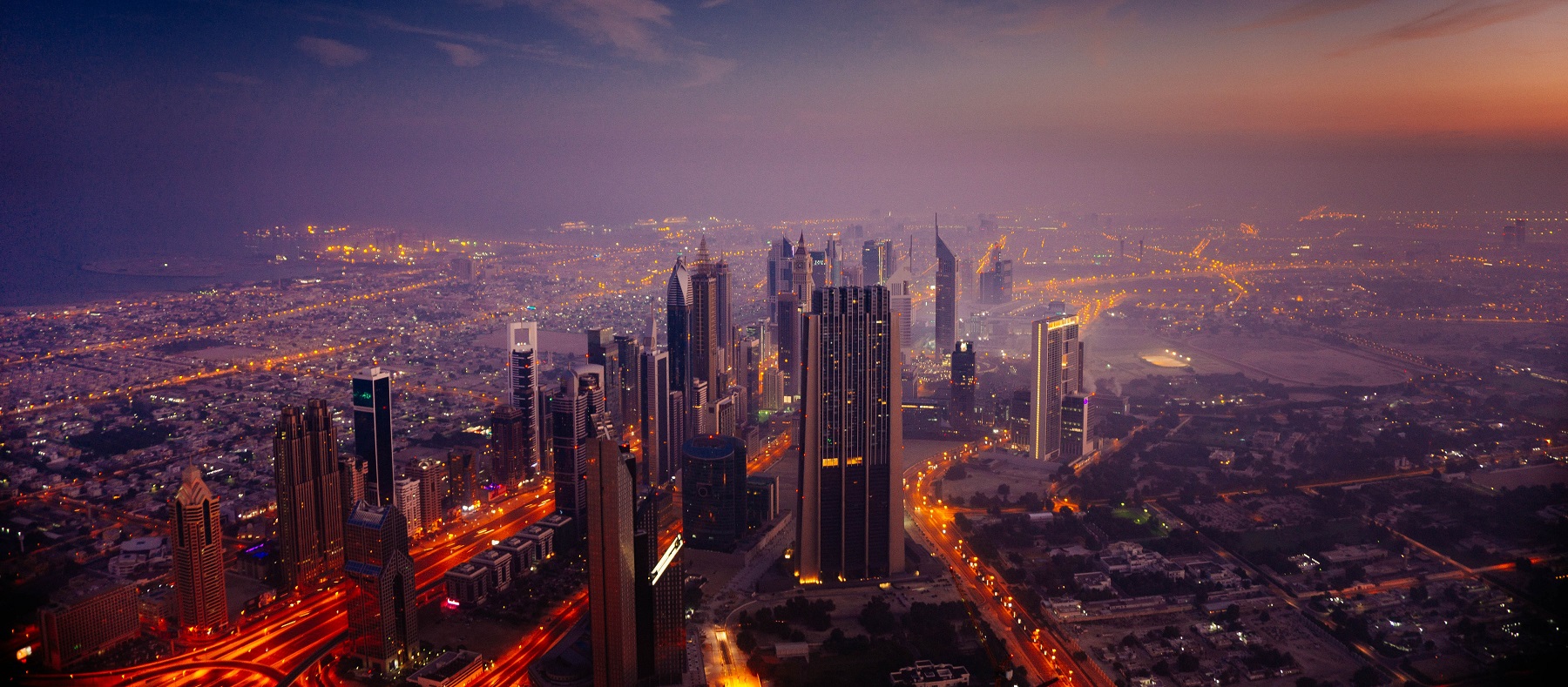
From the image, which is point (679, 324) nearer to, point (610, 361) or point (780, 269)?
point (610, 361)

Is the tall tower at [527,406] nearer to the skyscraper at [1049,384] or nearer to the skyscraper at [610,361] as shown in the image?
the skyscraper at [610,361]

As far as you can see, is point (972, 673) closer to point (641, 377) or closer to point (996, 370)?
point (641, 377)

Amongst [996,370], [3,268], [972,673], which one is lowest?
[972,673]

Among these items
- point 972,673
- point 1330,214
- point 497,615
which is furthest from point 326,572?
point 1330,214

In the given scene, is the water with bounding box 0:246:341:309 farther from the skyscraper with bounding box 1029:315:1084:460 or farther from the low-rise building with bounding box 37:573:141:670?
the skyscraper with bounding box 1029:315:1084:460

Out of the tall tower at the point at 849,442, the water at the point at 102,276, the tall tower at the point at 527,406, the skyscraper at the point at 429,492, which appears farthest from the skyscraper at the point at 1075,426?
the water at the point at 102,276

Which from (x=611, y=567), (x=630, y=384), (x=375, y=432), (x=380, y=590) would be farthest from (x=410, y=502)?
(x=611, y=567)

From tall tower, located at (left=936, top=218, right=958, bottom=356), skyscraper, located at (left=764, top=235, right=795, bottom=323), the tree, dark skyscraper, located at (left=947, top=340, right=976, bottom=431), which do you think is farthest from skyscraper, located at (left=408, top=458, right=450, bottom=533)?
tall tower, located at (left=936, top=218, right=958, bottom=356)
